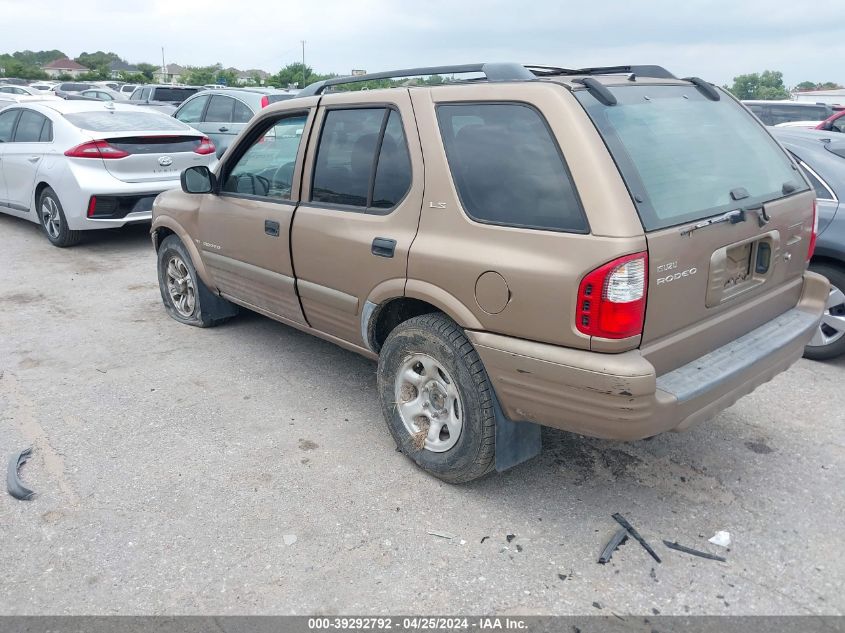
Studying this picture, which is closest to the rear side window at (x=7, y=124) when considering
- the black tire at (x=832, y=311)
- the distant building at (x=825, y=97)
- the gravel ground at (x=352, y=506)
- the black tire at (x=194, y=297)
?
the black tire at (x=194, y=297)

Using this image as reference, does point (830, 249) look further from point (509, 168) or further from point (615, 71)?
point (509, 168)

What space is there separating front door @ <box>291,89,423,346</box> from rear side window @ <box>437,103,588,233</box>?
0.24 m

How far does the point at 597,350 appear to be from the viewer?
2.68 metres

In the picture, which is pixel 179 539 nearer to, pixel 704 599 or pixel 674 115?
pixel 704 599

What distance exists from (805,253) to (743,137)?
683mm

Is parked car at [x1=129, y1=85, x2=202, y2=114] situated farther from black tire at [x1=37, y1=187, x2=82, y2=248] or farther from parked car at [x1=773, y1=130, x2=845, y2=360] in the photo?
parked car at [x1=773, y1=130, x2=845, y2=360]

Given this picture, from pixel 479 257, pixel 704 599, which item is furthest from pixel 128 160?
pixel 704 599

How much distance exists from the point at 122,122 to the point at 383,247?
6.19 meters

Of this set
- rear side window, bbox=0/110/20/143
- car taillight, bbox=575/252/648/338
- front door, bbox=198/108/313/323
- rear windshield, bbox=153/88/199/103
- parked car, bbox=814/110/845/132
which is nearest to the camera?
car taillight, bbox=575/252/648/338

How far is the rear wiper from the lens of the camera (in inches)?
110

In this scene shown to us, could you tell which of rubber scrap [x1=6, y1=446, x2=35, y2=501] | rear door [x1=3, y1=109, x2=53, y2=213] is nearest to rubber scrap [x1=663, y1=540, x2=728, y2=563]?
rubber scrap [x1=6, y1=446, x2=35, y2=501]

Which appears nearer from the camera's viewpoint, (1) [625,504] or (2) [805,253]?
(1) [625,504]

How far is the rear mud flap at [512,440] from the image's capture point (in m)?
Answer: 3.10

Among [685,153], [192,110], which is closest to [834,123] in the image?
[192,110]
